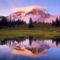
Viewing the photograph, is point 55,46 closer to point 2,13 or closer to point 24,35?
point 24,35

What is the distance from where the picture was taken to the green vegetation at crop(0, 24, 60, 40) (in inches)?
68.7

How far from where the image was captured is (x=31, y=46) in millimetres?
1738

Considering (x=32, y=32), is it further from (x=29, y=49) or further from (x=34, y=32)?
(x=29, y=49)

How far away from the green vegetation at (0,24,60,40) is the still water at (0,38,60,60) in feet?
0.16

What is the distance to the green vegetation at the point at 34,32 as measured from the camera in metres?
1.74

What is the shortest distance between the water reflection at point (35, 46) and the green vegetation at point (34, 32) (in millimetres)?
48

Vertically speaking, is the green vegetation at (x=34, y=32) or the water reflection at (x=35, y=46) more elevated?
the green vegetation at (x=34, y=32)

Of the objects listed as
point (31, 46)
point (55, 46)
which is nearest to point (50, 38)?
point (55, 46)

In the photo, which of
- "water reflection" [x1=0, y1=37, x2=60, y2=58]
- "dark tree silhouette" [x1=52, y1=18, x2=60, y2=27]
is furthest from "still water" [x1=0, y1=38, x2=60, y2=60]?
"dark tree silhouette" [x1=52, y1=18, x2=60, y2=27]

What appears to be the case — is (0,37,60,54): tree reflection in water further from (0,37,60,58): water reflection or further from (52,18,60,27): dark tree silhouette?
(52,18,60,27): dark tree silhouette

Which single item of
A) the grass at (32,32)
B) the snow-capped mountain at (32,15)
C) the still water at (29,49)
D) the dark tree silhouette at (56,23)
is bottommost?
the still water at (29,49)

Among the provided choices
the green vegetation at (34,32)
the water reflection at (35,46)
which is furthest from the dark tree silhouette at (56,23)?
the water reflection at (35,46)

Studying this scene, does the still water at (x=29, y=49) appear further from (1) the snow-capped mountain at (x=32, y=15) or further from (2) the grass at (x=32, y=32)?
(1) the snow-capped mountain at (x=32, y=15)

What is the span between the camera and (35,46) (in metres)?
1.74
